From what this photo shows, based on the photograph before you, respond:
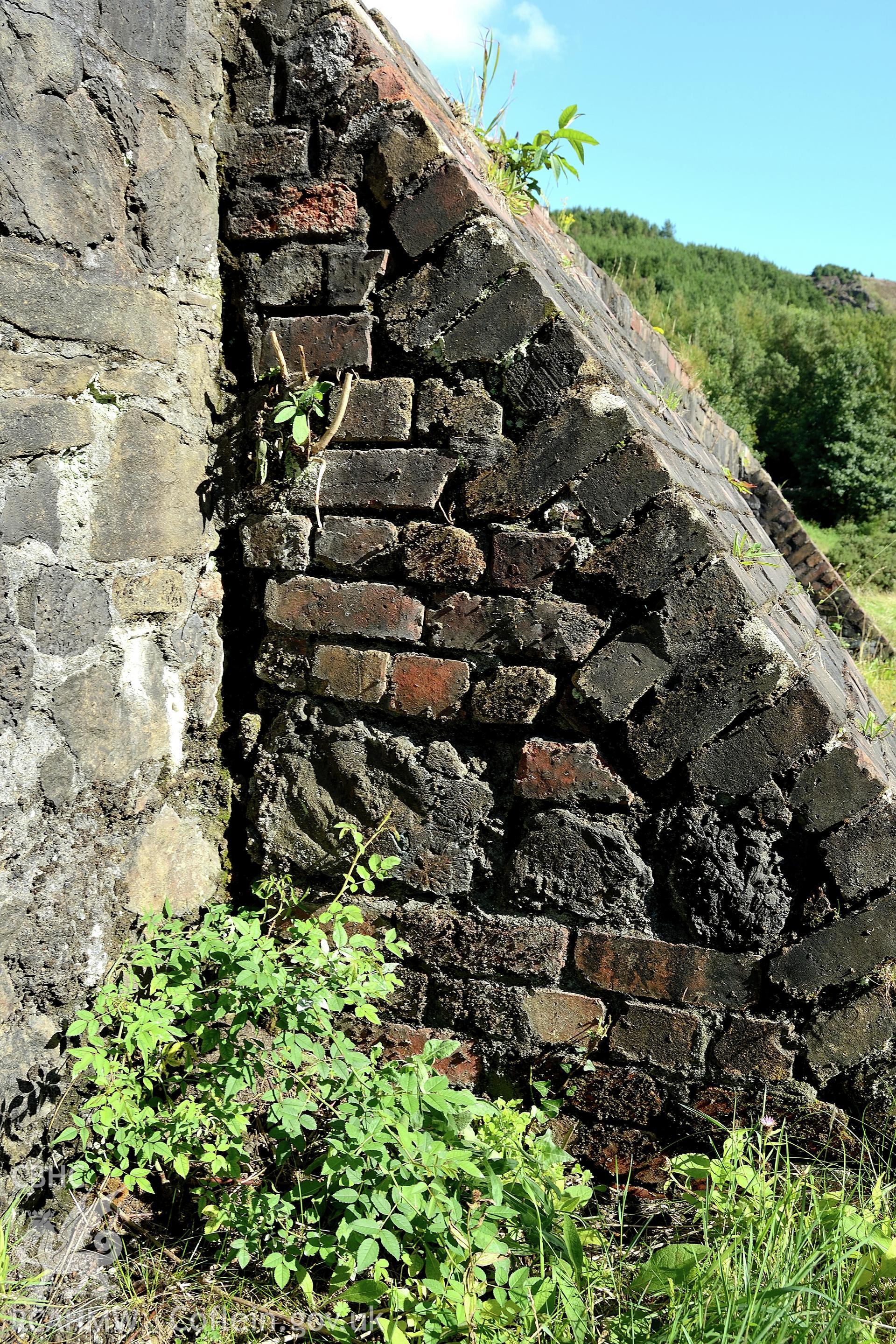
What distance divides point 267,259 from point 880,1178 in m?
2.23

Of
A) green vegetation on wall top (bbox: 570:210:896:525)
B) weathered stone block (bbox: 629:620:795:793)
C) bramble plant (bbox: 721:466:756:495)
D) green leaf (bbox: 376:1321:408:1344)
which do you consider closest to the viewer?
green leaf (bbox: 376:1321:408:1344)

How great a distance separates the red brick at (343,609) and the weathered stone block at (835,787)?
2.75ft

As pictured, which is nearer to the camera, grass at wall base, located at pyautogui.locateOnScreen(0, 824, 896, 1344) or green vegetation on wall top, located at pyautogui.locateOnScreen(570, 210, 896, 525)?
grass at wall base, located at pyautogui.locateOnScreen(0, 824, 896, 1344)

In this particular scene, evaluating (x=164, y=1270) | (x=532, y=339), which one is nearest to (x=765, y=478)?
(x=532, y=339)

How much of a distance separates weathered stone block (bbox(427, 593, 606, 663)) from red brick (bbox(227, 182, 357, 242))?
0.84 metres

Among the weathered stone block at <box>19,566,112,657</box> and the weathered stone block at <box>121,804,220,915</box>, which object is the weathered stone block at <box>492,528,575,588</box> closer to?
the weathered stone block at <box>19,566,112,657</box>

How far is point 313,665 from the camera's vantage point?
199cm

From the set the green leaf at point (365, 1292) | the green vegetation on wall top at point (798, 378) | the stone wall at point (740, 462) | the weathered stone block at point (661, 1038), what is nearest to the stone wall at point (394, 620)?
the weathered stone block at point (661, 1038)

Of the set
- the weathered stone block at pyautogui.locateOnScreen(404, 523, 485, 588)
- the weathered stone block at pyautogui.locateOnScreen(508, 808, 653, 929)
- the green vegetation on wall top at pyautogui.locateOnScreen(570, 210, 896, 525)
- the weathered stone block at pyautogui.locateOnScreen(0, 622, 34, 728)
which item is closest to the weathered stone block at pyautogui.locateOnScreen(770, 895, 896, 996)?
the weathered stone block at pyautogui.locateOnScreen(508, 808, 653, 929)

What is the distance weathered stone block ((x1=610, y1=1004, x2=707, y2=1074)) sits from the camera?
1799 mm

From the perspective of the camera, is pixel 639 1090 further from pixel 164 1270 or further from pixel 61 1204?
pixel 61 1204

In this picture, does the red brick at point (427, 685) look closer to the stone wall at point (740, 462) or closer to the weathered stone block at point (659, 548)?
the weathered stone block at point (659, 548)

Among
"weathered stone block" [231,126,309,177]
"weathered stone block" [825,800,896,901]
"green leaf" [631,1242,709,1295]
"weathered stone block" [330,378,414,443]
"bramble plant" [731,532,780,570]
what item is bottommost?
"green leaf" [631,1242,709,1295]

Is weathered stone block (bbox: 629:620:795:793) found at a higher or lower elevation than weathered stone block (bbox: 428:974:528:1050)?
higher
